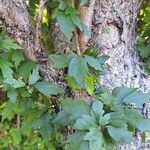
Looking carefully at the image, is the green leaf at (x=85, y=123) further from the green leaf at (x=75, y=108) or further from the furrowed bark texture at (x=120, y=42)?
the furrowed bark texture at (x=120, y=42)

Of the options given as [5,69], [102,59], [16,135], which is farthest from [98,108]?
[16,135]

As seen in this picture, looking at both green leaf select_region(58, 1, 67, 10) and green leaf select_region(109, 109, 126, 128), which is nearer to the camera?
green leaf select_region(109, 109, 126, 128)

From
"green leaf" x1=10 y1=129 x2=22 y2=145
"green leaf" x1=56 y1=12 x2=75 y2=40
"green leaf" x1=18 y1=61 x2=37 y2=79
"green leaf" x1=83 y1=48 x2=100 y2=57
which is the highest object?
"green leaf" x1=56 y1=12 x2=75 y2=40

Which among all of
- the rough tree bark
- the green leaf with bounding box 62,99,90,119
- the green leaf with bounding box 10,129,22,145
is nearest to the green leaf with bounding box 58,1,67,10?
the rough tree bark

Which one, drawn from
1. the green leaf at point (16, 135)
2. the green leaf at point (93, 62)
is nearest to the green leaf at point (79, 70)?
the green leaf at point (93, 62)

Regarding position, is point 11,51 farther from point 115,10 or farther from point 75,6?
point 115,10

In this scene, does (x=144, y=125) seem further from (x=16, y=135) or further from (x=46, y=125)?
(x=16, y=135)

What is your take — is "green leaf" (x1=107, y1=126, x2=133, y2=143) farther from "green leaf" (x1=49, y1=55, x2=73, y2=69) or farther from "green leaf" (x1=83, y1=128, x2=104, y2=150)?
"green leaf" (x1=49, y1=55, x2=73, y2=69)
